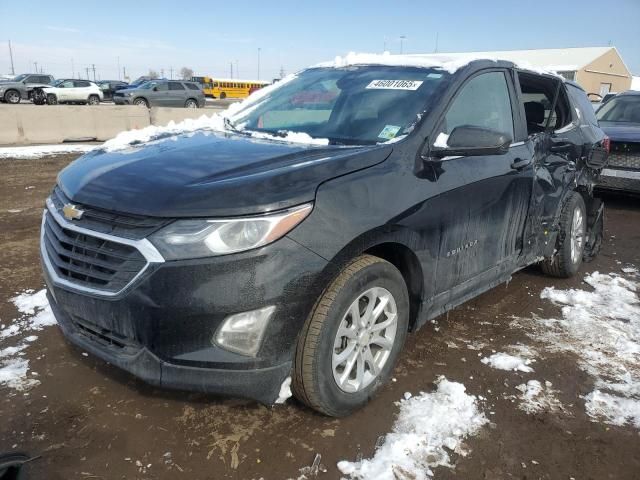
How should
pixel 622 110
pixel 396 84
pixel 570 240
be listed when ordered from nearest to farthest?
1. pixel 396 84
2. pixel 570 240
3. pixel 622 110

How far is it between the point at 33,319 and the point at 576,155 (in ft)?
14.9

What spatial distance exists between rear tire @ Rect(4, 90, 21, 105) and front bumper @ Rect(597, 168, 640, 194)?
3116 cm

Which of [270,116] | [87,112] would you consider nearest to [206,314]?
[270,116]

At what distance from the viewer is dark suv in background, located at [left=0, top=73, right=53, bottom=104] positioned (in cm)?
2909

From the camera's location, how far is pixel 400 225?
2.58 metres

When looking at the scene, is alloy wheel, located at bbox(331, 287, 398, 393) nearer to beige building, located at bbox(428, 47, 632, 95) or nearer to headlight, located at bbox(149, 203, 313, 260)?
headlight, located at bbox(149, 203, 313, 260)

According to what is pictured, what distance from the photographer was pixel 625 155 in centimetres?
751

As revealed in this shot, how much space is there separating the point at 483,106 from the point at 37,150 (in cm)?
1154

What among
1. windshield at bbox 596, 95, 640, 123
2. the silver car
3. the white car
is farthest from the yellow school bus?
windshield at bbox 596, 95, 640, 123

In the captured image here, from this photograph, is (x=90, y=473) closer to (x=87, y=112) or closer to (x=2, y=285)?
(x=2, y=285)

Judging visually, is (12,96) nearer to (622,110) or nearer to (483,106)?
(622,110)

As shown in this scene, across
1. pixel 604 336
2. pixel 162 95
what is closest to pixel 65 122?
pixel 604 336

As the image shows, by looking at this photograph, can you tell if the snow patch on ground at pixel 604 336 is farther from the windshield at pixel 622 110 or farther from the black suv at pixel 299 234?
the windshield at pixel 622 110

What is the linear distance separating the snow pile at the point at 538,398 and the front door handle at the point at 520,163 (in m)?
1.42
